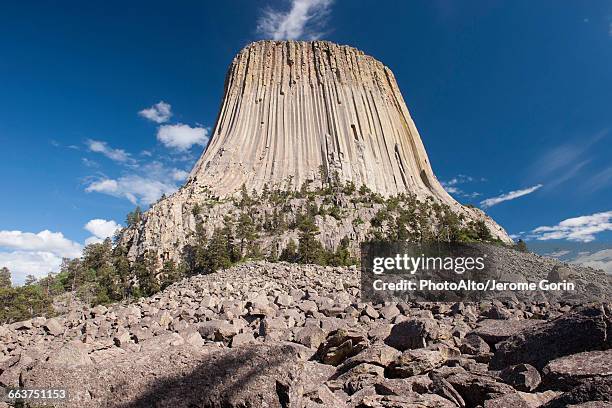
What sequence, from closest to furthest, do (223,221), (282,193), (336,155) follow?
(223,221) < (282,193) < (336,155)

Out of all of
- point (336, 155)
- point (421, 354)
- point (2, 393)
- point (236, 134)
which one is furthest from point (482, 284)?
point (236, 134)

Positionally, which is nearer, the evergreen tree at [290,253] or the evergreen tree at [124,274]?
the evergreen tree at [124,274]

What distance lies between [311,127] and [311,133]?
1.29 metres

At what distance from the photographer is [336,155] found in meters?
64.8

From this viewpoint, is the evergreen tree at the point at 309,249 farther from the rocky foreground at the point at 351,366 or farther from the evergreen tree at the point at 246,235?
the rocky foreground at the point at 351,366

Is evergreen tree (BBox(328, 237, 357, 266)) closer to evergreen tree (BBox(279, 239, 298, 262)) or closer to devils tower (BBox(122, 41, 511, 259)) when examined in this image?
evergreen tree (BBox(279, 239, 298, 262))

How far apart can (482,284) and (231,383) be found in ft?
54.5

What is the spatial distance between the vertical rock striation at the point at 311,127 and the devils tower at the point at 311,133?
18 cm

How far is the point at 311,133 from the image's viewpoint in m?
67.8

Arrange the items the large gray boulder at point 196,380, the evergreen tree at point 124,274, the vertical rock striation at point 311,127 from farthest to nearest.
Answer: the vertical rock striation at point 311,127, the evergreen tree at point 124,274, the large gray boulder at point 196,380

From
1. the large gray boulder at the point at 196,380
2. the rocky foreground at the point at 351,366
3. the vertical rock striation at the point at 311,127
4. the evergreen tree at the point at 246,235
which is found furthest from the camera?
the vertical rock striation at the point at 311,127

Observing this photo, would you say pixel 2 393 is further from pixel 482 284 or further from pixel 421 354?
pixel 482 284

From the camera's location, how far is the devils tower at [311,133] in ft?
201

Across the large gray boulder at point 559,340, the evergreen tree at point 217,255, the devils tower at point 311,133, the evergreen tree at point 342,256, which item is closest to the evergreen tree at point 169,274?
the evergreen tree at point 217,255
